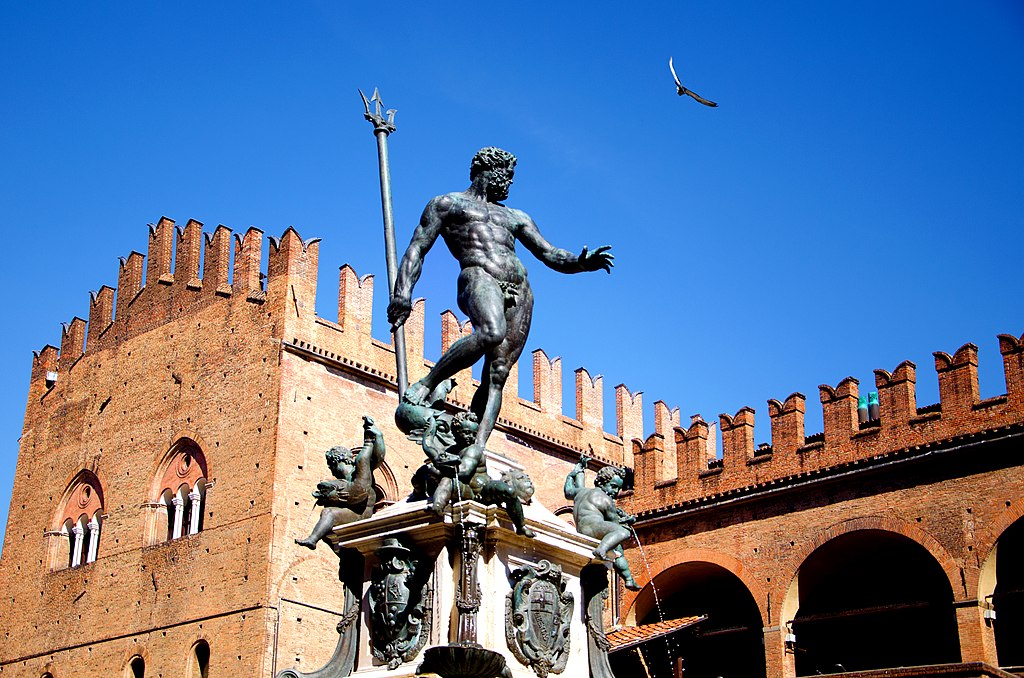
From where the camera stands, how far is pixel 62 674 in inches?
987

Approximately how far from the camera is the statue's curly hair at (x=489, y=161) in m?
7.54

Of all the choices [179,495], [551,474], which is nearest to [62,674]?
[179,495]

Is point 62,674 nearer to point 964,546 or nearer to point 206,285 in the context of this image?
point 206,285

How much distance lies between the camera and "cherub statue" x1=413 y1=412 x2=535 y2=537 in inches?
254

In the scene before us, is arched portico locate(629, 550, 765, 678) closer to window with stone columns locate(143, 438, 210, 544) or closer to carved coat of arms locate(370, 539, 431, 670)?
window with stone columns locate(143, 438, 210, 544)

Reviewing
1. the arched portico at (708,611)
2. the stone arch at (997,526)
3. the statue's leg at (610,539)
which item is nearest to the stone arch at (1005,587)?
the stone arch at (997,526)

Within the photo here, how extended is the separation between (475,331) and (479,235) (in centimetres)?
59

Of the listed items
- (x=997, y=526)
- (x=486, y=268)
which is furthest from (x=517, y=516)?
(x=997, y=526)

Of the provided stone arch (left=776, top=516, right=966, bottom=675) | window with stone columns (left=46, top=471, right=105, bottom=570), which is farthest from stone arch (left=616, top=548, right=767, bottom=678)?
window with stone columns (left=46, top=471, right=105, bottom=570)

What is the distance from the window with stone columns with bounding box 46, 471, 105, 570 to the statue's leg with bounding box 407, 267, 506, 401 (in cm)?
2030

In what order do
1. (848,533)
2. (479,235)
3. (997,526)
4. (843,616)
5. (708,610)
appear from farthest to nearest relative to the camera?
1. (708,610)
2. (848,533)
3. (843,616)
4. (997,526)
5. (479,235)

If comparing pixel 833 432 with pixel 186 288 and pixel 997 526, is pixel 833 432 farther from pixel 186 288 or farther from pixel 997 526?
pixel 186 288

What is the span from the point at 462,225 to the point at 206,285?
1903cm

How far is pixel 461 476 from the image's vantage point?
654cm
